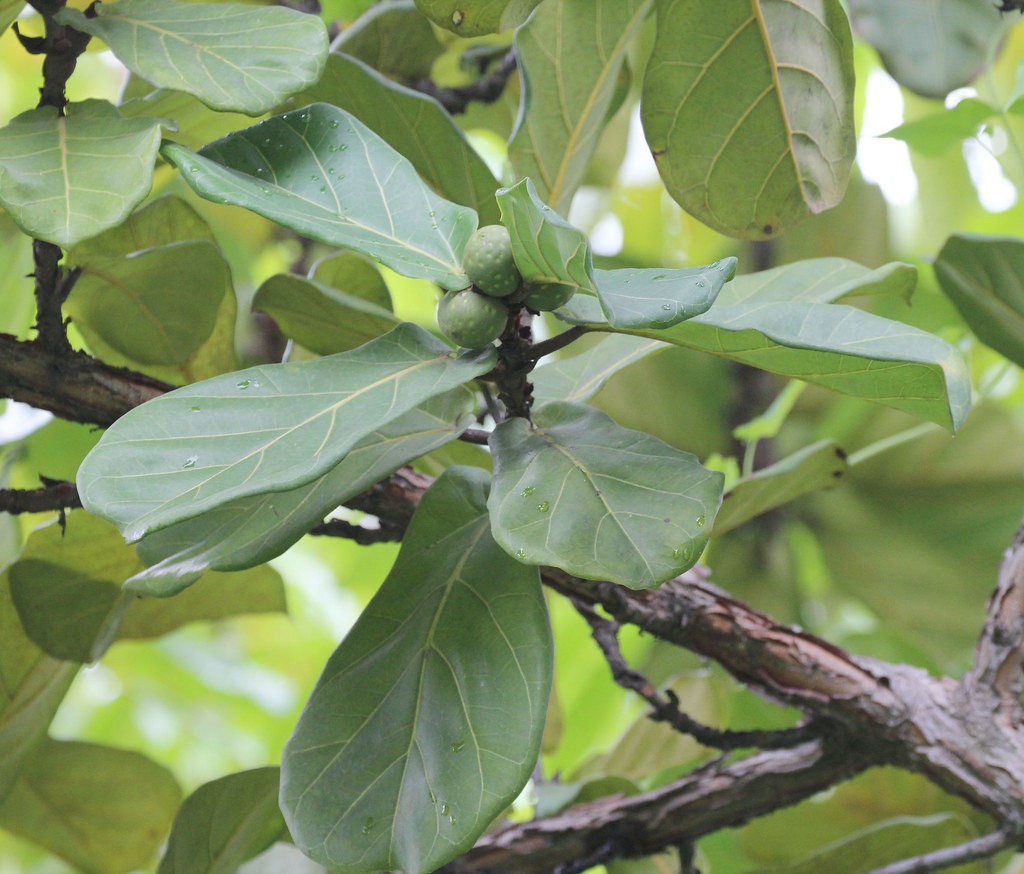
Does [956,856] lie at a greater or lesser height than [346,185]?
lesser

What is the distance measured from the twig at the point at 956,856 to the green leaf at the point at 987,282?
30cm

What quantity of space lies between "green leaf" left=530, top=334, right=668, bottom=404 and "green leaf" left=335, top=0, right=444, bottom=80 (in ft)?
0.85

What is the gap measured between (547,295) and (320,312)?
0.61 feet

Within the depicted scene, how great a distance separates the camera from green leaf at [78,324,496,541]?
12.5 inches

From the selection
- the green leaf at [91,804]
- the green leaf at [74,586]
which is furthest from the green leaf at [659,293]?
the green leaf at [91,804]

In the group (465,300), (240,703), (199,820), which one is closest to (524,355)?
(465,300)

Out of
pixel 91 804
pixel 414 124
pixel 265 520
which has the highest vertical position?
pixel 414 124

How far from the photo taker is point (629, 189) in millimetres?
1030

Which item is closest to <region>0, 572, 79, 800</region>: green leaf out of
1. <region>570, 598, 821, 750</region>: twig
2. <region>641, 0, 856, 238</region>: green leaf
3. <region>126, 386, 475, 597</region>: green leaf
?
<region>126, 386, 475, 597</region>: green leaf

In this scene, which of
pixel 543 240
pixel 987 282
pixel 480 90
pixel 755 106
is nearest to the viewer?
pixel 543 240

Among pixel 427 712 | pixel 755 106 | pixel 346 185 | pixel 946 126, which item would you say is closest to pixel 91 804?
pixel 427 712

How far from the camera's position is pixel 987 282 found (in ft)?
2.00

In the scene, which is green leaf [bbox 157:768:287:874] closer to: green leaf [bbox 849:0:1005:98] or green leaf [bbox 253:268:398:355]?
green leaf [bbox 253:268:398:355]

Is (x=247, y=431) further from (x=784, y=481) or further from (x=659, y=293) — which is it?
(x=784, y=481)
